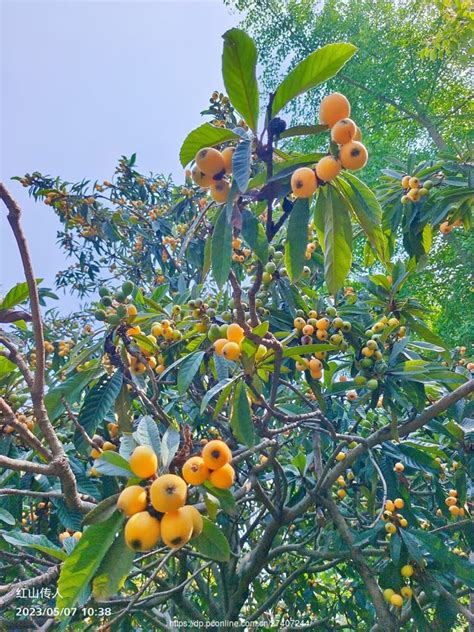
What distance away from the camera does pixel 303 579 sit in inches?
110

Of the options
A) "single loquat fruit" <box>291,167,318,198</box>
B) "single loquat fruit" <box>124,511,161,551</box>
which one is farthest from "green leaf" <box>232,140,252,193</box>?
"single loquat fruit" <box>124,511,161,551</box>

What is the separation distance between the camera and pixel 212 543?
0.94 meters

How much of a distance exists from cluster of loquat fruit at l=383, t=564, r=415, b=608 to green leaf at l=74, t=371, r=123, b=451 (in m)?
1.17

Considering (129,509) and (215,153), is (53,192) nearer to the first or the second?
(215,153)

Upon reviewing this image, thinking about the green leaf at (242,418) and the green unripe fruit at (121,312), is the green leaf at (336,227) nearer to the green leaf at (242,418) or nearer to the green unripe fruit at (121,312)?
the green leaf at (242,418)

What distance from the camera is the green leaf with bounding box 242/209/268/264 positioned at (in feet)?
3.79

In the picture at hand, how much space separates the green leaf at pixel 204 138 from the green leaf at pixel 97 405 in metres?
0.66

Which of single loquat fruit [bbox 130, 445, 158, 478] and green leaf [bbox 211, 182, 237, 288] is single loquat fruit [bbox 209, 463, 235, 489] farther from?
green leaf [bbox 211, 182, 237, 288]

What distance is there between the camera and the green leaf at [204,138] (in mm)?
1099

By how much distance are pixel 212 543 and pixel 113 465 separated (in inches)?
9.6

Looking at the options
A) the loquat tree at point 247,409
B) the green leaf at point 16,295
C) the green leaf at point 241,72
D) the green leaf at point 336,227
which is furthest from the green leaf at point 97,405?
the green leaf at point 241,72

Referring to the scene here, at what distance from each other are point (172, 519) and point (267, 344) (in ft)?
1.66

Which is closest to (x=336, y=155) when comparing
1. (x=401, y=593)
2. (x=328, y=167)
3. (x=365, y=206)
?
(x=328, y=167)

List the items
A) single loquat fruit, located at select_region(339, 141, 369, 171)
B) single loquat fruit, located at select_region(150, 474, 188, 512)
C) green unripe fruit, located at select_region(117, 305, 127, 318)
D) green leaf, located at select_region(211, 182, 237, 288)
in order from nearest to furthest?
single loquat fruit, located at select_region(150, 474, 188, 512)
single loquat fruit, located at select_region(339, 141, 369, 171)
green leaf, located at select_region(211, 182, 237, 288)
green unripe fruit, located at select_region(117, 305, 127, 318)
